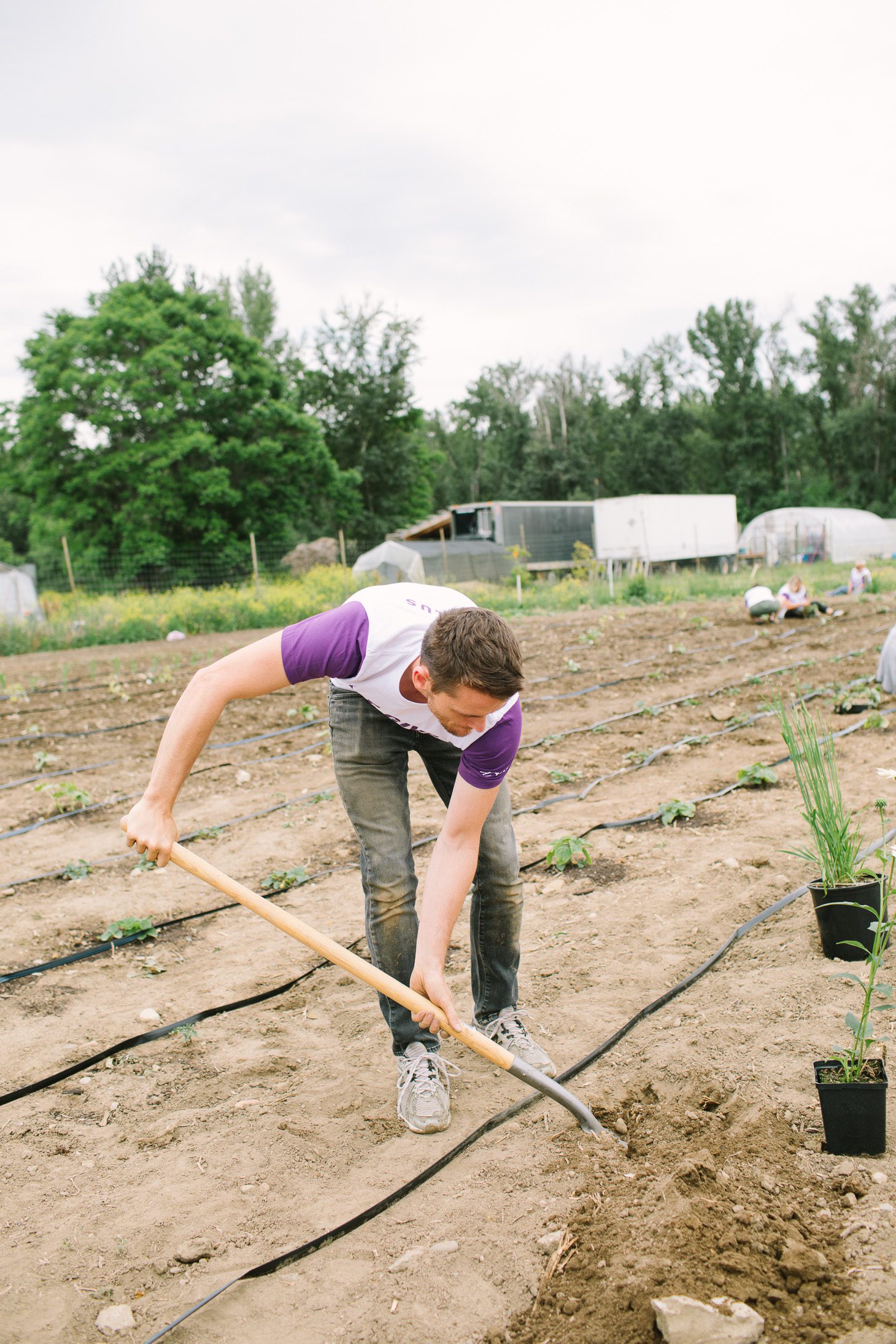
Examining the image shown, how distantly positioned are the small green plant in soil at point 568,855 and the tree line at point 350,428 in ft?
62.5

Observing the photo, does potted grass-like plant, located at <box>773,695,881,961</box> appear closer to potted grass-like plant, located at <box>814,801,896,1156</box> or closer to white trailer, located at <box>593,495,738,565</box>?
potted grass-like plant, located at <box>814,801,896,1156</box>

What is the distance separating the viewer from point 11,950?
11.1 ft

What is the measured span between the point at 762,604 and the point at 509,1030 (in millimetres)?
11388

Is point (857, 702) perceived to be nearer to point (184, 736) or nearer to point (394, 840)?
point (394, 840)

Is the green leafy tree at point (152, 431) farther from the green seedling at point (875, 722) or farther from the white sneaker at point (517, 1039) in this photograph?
the white sneaker at point (517, 1039)

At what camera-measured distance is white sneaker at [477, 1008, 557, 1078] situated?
2371 mm

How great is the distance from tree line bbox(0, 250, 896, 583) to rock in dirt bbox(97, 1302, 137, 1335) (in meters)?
20.8

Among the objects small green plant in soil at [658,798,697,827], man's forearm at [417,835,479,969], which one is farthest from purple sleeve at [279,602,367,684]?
small green plant in soil at [658,798,697,827]

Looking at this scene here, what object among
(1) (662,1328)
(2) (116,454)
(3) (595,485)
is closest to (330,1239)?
(1) (662,1328)

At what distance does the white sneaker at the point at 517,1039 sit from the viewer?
7.78 feet

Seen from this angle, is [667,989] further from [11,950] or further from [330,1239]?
→ [11,950]

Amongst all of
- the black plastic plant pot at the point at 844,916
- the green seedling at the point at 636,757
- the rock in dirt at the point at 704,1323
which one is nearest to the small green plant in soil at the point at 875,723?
the green seedling at the point at 636,757

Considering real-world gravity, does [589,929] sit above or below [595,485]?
below

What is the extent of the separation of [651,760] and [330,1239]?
13.0 ft
